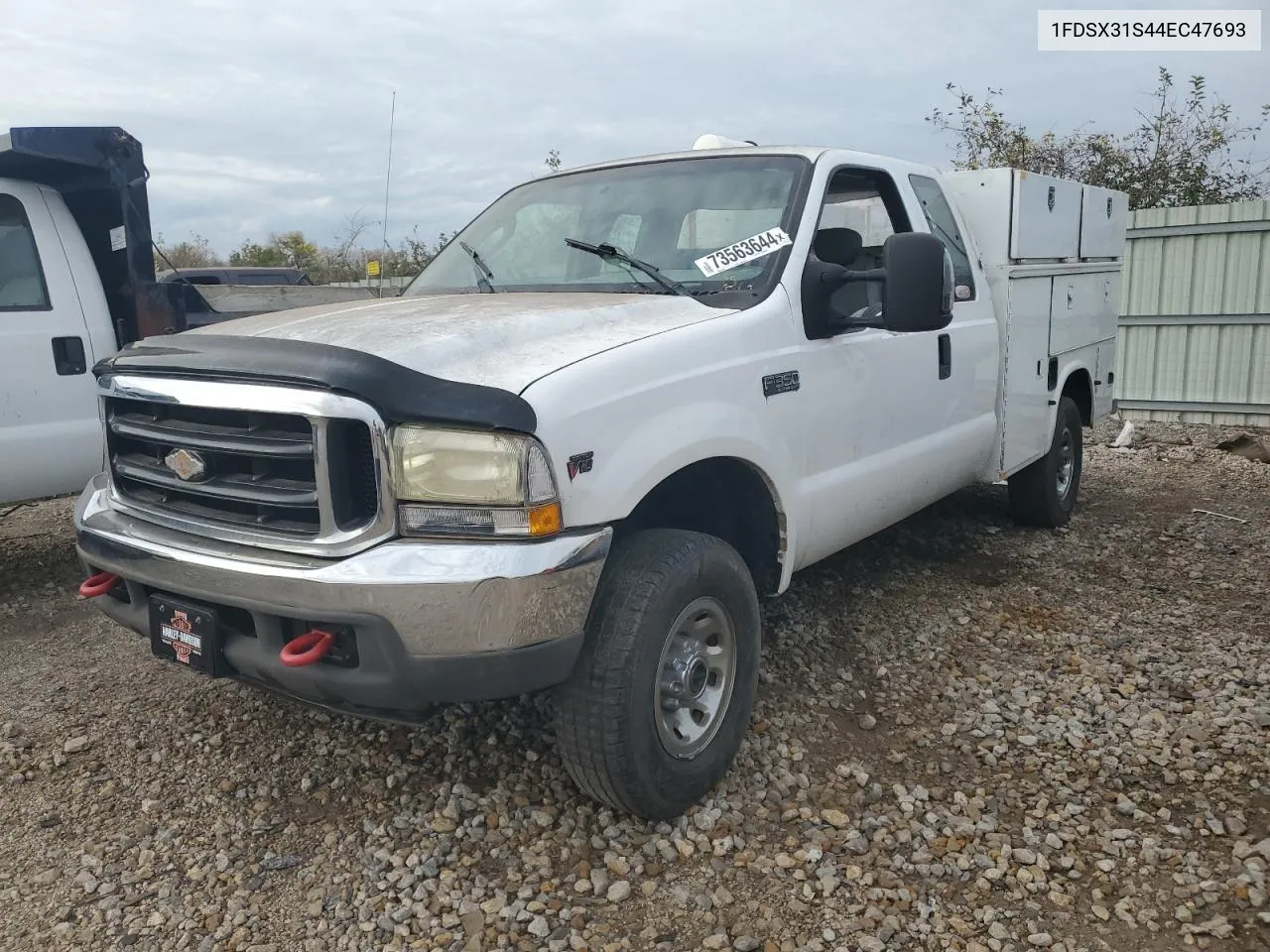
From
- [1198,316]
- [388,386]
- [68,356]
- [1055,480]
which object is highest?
[388,386]

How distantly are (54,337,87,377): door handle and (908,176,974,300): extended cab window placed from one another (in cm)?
392

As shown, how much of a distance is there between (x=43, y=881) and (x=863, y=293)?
3.23m

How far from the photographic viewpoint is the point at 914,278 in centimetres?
312

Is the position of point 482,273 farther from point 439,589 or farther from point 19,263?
point 19,263

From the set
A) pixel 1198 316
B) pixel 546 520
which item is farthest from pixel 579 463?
pixel 1198 316

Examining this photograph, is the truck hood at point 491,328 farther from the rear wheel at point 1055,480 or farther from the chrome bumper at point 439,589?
the rear wheel at point 1055,480

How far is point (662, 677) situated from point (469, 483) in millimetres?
837

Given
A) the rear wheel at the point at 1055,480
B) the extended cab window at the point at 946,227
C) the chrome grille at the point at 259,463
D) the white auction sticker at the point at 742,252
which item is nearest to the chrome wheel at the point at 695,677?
the chrome grille at the point at 259,463

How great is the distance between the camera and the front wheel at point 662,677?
8.43 feet

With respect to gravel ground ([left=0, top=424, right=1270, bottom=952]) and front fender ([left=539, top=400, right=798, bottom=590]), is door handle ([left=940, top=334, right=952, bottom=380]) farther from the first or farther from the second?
front fender ([left=539, top=400, right=798, bottom=590])

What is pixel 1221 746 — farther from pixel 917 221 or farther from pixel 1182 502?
pixel 1182 502

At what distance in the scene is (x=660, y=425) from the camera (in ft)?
8.89

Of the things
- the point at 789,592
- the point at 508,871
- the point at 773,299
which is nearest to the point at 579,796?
the point at 508,871

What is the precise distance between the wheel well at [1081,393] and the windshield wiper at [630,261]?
11.6 ft
